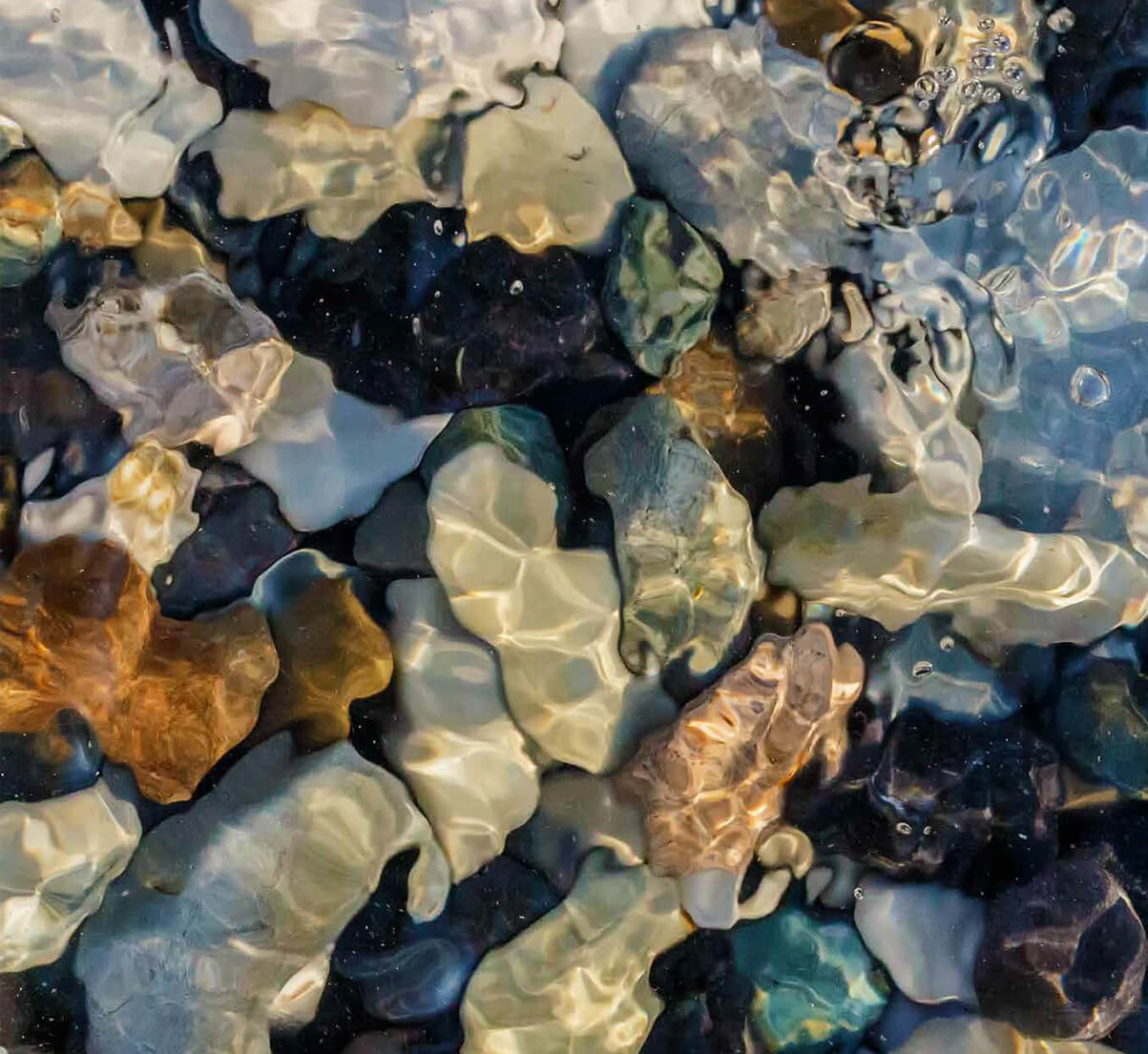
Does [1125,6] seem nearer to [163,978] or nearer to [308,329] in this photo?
[308,329]

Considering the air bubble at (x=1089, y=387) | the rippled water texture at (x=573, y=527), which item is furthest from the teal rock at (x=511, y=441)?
the air bubble at (x=1089, y=387)

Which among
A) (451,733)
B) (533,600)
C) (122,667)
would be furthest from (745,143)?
(122,667)

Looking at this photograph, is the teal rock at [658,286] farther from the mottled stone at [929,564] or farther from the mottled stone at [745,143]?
the mottled stone at [929,564]

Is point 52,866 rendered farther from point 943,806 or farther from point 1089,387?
point 1089,387

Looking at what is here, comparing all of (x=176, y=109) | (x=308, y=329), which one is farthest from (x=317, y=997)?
(x=176, y=109)

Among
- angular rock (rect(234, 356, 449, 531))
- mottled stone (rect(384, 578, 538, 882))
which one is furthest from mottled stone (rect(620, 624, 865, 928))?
angular rock (rect(234, 356, 449, 531))
